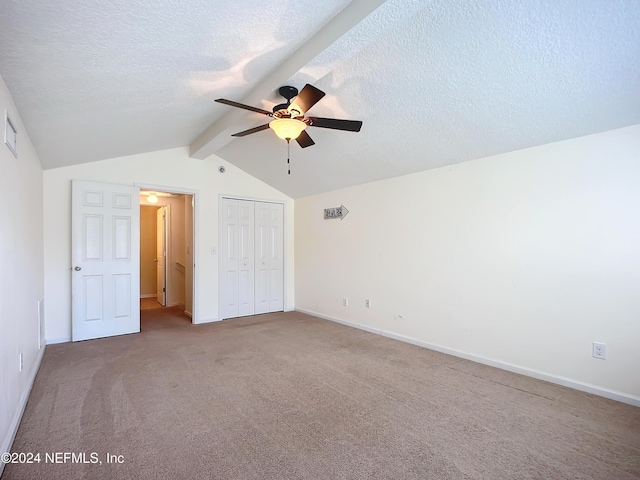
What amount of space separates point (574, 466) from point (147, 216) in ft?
27.1

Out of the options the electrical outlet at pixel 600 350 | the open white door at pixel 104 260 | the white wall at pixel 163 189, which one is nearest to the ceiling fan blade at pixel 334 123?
the electrical outlet at pixel 600 350

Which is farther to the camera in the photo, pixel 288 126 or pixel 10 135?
pixel 288 126

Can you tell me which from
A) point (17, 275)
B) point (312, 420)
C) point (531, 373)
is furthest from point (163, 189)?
point (531, 373)

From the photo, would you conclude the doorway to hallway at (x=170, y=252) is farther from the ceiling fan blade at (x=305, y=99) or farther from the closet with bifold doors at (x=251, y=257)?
the ceiling fan blade at (x=305, y=99)

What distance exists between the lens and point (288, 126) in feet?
8.61

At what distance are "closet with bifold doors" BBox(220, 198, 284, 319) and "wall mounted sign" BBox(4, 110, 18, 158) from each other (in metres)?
3.00

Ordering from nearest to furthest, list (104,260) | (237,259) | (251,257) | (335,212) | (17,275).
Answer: (17,275), (104,260), (335,212), (237,259), (251,257)

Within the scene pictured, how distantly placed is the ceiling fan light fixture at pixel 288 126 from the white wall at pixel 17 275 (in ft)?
5.57

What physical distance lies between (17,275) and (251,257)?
132 inches

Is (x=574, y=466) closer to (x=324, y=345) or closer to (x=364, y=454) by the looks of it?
(x=364, y=454)

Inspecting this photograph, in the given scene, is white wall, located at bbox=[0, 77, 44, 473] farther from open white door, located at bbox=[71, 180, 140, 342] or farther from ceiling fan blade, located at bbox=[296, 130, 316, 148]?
ceiling fan blade, located at bbox=[296, 130, 316, 148]

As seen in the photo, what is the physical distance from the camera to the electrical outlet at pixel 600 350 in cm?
261

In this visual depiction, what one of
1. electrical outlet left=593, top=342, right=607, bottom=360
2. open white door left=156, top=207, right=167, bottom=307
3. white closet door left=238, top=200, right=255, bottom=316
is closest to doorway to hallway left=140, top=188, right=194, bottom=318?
open white door left=156, top=207, right=167, bottom=307

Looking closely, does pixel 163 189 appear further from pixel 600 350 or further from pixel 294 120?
pixel 600 350
